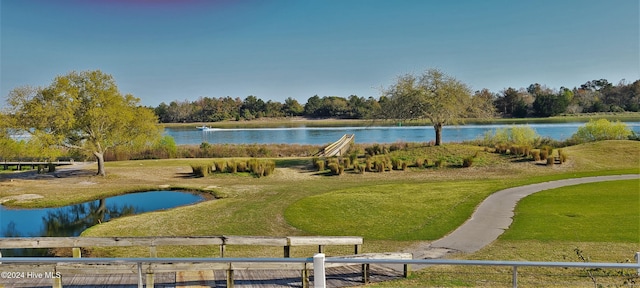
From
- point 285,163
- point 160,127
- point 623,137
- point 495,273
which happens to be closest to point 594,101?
point 623,137

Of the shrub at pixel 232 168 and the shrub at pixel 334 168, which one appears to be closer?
the shrub at pixel 334 168

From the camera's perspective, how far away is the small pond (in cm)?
1702

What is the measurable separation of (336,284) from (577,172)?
23915mm

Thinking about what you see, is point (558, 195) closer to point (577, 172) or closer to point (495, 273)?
point (577, 172)

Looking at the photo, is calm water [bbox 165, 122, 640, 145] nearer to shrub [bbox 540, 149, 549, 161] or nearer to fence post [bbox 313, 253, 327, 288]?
shrub [bbox 540, 149, 549, 161]

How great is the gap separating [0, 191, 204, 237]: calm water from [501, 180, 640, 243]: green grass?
15.2 meters

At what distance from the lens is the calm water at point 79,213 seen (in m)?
17.0

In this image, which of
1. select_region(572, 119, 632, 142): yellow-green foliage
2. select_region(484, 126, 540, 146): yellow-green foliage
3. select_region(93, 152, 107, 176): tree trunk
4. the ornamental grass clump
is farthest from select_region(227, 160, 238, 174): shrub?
select_region(572, 119, 632, 142): yellow-green foliage

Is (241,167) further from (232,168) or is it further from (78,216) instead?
(78,216)

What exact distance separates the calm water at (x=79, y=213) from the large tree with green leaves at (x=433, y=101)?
1906 cm

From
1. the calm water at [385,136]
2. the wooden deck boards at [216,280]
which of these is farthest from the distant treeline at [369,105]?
the wooden deck boards at [216,280]

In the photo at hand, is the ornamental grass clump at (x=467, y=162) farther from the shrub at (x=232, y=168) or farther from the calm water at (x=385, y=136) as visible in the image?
the calm water at (x=385, y=136)

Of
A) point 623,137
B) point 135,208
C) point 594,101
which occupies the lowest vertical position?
point 135,208

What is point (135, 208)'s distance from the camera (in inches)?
827
